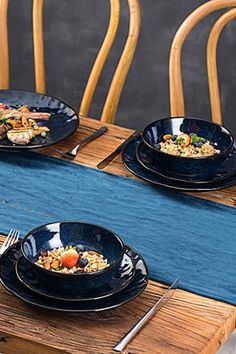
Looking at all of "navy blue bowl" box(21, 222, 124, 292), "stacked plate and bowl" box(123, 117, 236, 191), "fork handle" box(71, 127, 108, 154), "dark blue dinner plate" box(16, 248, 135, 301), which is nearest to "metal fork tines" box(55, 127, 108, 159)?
"fork handle" box(71, 127, 108, 154)

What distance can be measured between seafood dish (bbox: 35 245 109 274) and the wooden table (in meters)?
0.09

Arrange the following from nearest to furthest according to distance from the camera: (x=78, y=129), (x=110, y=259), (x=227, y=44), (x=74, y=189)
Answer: (x=110, y=259)
(x=74, y=189)
(x=78, y=129)
(x=227, y=44)

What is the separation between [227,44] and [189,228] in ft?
6.46

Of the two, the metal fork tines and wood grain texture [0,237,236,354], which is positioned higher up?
the metal fork tines

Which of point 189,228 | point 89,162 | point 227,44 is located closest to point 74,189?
point 89,162

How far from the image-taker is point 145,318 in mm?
1806

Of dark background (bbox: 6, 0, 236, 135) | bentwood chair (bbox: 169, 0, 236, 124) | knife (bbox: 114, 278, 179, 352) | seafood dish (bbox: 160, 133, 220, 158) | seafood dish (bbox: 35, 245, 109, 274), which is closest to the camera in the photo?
knife (bbox: 114, 278, 179, 352)

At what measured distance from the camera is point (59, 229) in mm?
1972

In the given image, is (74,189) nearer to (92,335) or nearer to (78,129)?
(78,129)

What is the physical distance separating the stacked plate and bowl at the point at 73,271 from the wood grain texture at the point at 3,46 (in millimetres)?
1118

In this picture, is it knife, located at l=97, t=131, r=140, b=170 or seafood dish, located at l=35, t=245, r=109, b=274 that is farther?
knife, located at l=97, t=131, r=140, b=170

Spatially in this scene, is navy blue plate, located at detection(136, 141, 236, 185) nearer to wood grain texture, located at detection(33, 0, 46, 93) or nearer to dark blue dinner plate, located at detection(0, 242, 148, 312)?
dark blue dinner plate, located at detection(0, 242, 148, 312)

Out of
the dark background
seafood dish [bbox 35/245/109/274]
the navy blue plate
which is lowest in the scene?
the dark background

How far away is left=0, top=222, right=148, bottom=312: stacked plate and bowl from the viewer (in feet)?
5.90
